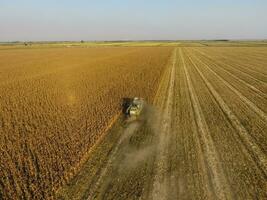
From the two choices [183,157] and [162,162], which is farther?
[183,157]

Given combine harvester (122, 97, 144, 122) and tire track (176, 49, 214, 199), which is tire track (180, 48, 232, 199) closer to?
tire track (176, 49, 214, 199)

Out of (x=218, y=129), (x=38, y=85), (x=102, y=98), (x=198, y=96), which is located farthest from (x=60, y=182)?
(x=38, y=85)

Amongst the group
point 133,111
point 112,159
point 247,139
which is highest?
point 112,159

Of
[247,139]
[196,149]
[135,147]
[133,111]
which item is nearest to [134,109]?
[133,111]

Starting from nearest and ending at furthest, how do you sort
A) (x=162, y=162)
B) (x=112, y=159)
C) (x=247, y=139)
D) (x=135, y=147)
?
(x=162, y=162) → (x=112, y=159) → (x=135, y=147) → (x=247, y=139)

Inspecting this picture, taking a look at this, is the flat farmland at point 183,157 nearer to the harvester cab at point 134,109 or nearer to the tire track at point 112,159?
the tire track at point 112,159

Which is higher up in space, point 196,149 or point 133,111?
point 196,149

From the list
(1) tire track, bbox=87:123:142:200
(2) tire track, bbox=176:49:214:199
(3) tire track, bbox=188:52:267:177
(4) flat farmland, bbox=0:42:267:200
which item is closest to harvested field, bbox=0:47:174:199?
(4) flat farmland, bbox=0:42:267:200

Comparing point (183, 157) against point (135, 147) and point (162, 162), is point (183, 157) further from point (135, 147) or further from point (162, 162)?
point (135, 147)
